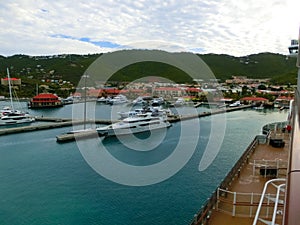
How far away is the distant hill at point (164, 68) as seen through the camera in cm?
5272

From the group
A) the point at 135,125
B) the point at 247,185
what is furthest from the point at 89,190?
the point at 135,125

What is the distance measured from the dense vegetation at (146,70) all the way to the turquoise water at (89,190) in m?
30.0

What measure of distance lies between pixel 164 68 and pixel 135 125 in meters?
43.4

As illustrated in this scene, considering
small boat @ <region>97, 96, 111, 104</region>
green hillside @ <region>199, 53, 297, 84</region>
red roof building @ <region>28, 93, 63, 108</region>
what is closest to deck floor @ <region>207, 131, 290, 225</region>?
red roof building @ <region>28, 93, 63, 108</region>

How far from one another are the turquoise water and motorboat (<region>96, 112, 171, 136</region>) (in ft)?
7.13

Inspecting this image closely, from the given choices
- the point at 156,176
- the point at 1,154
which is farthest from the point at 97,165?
the point at 1,154

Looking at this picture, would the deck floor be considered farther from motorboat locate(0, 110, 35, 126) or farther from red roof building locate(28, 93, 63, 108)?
red roof building locate(28, 93, 63, 108)

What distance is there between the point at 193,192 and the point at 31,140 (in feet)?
31.3

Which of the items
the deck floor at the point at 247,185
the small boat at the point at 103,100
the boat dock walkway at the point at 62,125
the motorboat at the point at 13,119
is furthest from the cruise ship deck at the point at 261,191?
the small boat at the point at 103,100

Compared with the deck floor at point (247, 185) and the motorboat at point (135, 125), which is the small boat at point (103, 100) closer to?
the motorboat at point (135, 125)

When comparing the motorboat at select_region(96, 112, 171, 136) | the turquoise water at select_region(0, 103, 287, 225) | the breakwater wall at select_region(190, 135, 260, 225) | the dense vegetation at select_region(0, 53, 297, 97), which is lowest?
the turquoise water at select_region(0, 103, 287, 225)

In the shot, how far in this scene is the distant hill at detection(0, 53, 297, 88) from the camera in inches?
2076

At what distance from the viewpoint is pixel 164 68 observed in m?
57.8

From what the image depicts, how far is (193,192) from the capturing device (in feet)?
24.0
